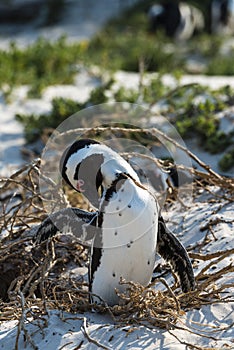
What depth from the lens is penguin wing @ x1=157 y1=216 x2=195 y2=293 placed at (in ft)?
10.7

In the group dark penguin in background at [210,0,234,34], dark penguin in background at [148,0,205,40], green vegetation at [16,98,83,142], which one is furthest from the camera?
dark penguin in background at [210,0,234,34]

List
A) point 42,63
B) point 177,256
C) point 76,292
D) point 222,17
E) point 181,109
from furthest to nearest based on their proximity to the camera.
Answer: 1. point 222,17
2. point 42,63
3. point 181,109
4. point 76,292
5. point 177,256

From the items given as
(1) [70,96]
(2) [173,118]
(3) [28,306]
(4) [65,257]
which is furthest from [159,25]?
(3) [28,306]

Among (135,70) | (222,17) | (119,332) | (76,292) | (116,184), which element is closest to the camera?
(119,332)

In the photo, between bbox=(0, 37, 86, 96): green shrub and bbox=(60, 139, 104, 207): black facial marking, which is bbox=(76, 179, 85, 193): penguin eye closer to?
bbox=(60, 139, 104, 207): black facial marking

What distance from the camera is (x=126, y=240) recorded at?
3121 millimetres

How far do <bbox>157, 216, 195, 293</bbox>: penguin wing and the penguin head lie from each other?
0.32 m

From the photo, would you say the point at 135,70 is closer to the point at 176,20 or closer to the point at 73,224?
the point at 176,20

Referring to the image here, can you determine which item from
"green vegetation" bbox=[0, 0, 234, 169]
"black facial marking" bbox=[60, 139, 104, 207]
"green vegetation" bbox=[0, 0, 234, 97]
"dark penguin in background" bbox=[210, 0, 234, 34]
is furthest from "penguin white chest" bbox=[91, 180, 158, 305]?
"dark penguin in background" bbox=[210, 0, 234, 34]

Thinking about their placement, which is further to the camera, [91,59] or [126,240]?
[91,59]

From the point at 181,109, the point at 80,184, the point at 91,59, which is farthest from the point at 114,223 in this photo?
the point at 91,59

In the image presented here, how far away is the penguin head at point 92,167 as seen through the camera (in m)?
3.07

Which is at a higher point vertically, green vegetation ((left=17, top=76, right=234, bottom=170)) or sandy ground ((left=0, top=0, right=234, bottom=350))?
sandy ground ((left=0, top=0, right=234, bottom=350))

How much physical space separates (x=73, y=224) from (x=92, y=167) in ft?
1.16
